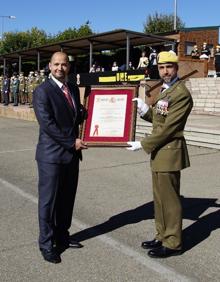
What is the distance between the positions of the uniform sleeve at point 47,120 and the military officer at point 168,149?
0.72 m

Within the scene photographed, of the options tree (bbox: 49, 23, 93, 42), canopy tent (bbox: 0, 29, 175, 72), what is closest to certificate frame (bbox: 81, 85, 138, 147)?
canopy tent (bbox: 0, 29, 175, 72)

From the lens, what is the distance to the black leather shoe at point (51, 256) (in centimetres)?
455

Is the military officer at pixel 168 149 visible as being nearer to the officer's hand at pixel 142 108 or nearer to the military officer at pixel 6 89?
the officer's hand at pixel 142 108

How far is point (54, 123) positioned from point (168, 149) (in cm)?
109

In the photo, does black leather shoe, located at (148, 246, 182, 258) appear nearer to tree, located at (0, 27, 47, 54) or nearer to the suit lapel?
the suit lapel

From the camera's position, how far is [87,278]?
4.20 meters

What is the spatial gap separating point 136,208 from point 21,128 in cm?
1213

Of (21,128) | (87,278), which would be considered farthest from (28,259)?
(21,128)

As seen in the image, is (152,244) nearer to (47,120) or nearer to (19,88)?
(47,120)

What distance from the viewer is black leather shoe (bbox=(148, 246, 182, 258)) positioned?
15.3 feet

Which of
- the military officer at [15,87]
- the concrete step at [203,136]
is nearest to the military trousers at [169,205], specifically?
the concrete step at [203,136]

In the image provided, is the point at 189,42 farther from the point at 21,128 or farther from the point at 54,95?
the point at 54,95

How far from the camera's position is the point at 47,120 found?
4434mm

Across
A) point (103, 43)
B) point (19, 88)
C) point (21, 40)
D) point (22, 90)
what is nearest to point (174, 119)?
point (103, 43)
